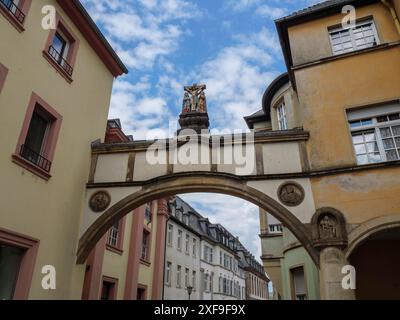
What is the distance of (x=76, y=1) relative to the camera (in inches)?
377

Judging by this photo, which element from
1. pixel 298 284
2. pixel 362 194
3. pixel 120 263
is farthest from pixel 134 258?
pixel 362 194

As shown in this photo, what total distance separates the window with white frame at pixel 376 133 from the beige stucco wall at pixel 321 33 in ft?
7.45

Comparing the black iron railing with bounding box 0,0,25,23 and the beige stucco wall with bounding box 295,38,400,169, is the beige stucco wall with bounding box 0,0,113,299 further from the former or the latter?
the beige stucco wall with bounding box 295,38,400,169

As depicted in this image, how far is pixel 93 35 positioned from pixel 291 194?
7655 mm

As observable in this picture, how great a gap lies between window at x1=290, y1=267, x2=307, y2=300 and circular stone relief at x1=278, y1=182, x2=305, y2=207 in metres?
4.19

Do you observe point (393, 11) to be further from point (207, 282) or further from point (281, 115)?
point (207, 282)

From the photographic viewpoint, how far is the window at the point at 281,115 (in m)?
13.7

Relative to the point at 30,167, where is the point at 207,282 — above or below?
above

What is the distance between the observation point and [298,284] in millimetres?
11859

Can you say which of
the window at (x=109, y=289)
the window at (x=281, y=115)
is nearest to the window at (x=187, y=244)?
the window at (x=109, y=289)

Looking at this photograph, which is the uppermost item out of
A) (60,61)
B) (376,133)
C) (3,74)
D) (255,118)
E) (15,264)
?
(255,118)

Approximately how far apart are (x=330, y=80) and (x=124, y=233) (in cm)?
1080

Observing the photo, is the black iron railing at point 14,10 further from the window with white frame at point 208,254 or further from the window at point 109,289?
the window with white frame at point 208,254
